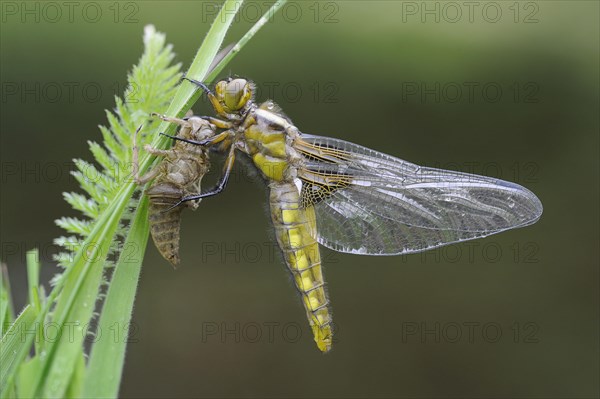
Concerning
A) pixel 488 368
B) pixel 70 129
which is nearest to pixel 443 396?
pixel 488 368

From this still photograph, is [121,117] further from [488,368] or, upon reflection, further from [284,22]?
[488,368]

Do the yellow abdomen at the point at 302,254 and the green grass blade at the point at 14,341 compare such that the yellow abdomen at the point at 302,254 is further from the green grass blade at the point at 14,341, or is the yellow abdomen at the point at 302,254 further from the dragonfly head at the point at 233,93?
the green grass blade at the point at 14,341

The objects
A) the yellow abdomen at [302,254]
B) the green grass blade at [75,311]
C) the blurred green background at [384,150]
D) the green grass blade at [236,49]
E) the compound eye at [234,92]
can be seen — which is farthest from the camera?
the blurred green background at [384,150]

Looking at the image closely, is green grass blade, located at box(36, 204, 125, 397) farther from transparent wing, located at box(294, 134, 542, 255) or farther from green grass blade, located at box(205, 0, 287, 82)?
transparent wing, located at box(294, 134, 542, 255)

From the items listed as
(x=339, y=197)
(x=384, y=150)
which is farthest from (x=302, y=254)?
(x=384, y=150)

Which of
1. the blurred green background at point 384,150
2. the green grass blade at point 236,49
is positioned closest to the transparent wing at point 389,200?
the blurred green background at point 384,150

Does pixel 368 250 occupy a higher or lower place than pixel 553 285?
higher
